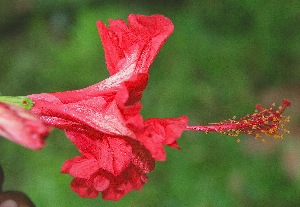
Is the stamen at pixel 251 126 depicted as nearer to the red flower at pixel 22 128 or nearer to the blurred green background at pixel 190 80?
the red flower at pixel 22 128

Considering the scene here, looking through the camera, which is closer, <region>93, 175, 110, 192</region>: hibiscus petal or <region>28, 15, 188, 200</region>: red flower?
<region>28, 15, 188, 200</region>: red flower

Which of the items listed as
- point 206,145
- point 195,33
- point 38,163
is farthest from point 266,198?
point 38,163

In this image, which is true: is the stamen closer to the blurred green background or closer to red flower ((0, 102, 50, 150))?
red flower ((0, 102, 50, 150))

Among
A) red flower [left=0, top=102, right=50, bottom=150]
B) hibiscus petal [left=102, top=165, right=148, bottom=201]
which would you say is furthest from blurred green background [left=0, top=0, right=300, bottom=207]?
red flower [left=0, top=102, right=50, bottom=150]

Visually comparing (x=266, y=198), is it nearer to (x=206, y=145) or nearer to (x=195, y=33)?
(x=206, y=145)

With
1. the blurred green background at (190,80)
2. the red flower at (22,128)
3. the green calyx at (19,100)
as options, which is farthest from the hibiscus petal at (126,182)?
the blurred green background at (190,80)
